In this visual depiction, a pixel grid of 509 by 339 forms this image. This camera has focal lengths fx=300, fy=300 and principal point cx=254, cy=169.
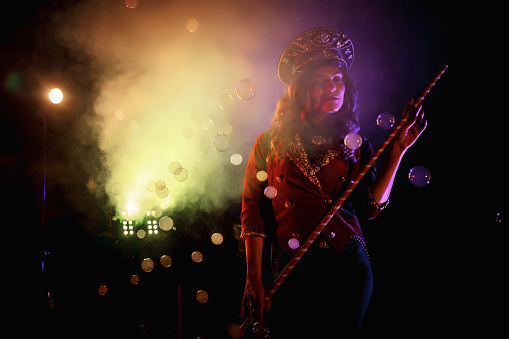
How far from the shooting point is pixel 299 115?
1.77 m

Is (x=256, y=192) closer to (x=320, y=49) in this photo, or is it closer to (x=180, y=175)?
(x=320, y=49)

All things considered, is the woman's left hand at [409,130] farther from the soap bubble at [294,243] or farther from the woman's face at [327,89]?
the soap bubble at [294,243]

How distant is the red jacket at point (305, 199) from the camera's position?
1.49m

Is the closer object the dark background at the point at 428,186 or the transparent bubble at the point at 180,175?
the dark background at the point at 428,186

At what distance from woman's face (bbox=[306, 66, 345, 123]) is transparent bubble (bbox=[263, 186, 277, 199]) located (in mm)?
518

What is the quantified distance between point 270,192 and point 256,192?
0.12 m

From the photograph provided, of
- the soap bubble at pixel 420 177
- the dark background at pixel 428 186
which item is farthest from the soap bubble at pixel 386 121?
the dark background at pixel 428 186

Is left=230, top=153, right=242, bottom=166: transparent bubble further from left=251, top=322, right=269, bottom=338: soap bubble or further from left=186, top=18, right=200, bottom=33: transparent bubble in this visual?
left=251, top=322, right=269, bottom=338: soap bubble

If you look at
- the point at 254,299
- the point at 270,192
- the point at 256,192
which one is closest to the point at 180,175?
the point at 256,192

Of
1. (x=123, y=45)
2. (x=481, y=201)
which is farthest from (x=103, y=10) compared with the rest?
(x=481, y=201)

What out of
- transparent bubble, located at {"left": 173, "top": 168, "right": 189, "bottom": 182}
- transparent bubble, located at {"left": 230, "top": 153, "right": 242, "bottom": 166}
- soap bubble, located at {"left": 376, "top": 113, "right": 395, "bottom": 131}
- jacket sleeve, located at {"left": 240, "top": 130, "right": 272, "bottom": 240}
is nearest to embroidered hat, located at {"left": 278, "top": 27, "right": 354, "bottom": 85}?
soap bubble, located at {"left": 376, "top": 113, "right": 395, "bottom": 131}

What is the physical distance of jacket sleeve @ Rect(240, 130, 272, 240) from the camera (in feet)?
5.34

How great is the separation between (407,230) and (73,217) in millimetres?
3917

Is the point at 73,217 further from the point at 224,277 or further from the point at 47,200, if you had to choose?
the point at 224,277
